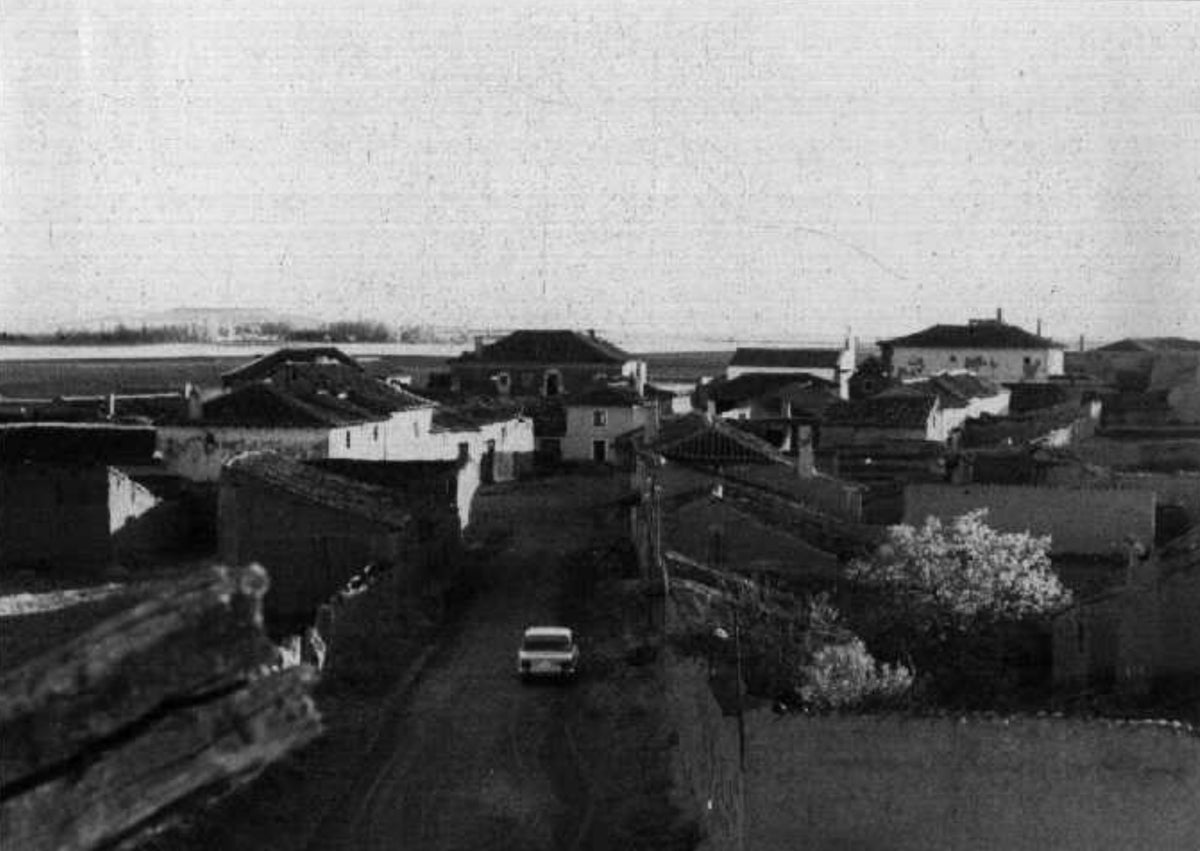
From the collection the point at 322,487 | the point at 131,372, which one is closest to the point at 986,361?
the point at 131,372

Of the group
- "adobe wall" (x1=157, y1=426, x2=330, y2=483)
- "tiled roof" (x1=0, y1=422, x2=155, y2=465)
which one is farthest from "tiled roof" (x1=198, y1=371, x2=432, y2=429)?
"tiled roof" (x1=0, y1=422, x2=155, y2=465)

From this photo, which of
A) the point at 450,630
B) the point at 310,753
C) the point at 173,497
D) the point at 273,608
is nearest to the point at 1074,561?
the point at 450,630

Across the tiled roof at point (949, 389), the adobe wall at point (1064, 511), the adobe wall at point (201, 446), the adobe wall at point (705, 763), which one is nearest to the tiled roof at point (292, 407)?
the adobe wall at point (201, 446)

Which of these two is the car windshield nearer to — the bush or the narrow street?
the narrow street

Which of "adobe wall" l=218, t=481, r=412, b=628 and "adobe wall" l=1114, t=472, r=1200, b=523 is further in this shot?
"adobe wall" l=1114, t=472, r=1200, b=523

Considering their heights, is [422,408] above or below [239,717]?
below

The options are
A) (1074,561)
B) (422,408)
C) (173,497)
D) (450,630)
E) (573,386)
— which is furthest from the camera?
(573,386)

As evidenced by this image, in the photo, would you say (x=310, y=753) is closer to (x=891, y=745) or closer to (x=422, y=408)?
(x=891, y=745)
